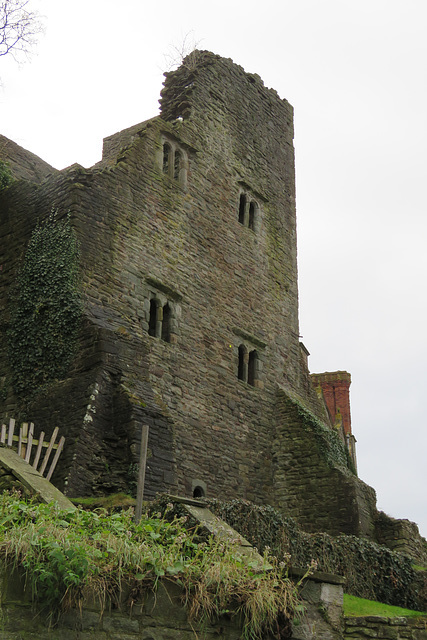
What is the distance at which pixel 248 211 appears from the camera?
790 inches

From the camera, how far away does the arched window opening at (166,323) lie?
1572 cm

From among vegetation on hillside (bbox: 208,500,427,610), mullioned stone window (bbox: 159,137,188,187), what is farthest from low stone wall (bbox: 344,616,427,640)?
mullioned stone window (bbox: 159,137,188,187)

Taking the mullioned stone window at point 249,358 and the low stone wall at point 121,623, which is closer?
the low stone wall at point 121,623

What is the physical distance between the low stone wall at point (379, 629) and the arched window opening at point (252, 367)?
997cm

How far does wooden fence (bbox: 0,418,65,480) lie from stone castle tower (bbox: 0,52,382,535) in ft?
0.67

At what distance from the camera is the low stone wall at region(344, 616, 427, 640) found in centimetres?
803

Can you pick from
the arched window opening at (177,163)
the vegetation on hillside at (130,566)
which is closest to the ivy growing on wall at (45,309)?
the arched window opening at (177,163)

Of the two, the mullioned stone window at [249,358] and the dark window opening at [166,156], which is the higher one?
the dark window opening at [166,156]

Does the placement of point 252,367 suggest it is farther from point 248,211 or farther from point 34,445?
point 34,445

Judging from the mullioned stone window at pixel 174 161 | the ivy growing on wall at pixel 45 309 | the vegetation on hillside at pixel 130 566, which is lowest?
the vegetation on hillside at pixel 130 566

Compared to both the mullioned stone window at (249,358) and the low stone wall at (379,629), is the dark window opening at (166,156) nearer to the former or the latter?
the mullioned stone window at (249,358)

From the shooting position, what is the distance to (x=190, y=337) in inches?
640

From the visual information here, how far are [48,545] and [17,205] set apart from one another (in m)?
12.0

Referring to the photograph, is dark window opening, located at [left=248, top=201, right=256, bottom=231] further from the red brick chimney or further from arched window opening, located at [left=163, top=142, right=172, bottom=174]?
the red brick chimney
